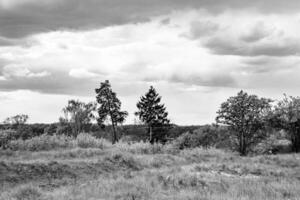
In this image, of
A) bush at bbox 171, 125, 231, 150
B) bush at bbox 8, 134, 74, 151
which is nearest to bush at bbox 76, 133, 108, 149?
bush at bbox 8, 134, 74, 151

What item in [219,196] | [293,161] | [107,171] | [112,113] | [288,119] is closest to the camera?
[219,196]

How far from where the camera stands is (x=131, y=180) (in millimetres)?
13008

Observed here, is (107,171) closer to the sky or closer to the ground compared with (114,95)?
closer to the ground

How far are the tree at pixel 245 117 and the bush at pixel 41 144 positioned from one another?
1653 centimetres

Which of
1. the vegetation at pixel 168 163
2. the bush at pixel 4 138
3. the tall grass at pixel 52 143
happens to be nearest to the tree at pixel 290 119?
the vegetation at pixel 168 163

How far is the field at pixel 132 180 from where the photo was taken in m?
10.3

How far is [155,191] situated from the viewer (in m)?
10.9

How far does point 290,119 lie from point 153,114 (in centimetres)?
3048

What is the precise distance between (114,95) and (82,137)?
31617 mm

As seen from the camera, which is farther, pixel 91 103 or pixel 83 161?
pixel 91 103

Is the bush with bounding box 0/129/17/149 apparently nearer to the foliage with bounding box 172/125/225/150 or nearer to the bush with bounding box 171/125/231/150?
the bush with bounding box 171/125/231/150

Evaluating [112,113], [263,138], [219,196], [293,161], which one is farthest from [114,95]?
[219,196]

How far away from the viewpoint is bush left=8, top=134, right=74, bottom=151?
74.8 ft

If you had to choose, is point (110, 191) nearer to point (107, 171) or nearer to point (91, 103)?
point (107, 171)
